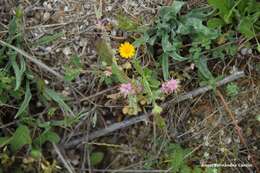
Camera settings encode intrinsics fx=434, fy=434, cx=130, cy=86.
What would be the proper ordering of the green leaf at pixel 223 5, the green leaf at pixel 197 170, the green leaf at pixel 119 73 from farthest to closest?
1. the green leaf at pixel 197 170
2. the green leaf at pixel 223 5
3. the green leaf at pixel 119 73

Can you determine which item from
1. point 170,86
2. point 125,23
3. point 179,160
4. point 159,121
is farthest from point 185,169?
point 125,23

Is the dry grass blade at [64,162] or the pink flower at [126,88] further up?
A: the pink flower at [126,88]

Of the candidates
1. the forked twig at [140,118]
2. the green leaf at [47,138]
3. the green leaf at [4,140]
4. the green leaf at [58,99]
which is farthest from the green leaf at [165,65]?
the green leaf at [4,140]

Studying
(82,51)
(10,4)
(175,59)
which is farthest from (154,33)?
(10,4)

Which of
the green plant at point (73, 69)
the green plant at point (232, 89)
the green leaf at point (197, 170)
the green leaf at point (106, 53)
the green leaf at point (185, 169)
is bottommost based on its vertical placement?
the green leaf at point (197, 170)

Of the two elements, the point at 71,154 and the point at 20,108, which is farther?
the point at 71,154

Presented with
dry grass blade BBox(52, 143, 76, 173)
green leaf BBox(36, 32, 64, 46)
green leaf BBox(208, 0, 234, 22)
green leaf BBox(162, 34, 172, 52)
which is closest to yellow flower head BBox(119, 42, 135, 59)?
green leaf BBox(162, 34, 172, 52)

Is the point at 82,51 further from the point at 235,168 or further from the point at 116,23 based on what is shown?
the point at 235,168

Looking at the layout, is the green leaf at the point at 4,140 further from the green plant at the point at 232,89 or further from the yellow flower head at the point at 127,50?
the green plant at the point at 232,89
